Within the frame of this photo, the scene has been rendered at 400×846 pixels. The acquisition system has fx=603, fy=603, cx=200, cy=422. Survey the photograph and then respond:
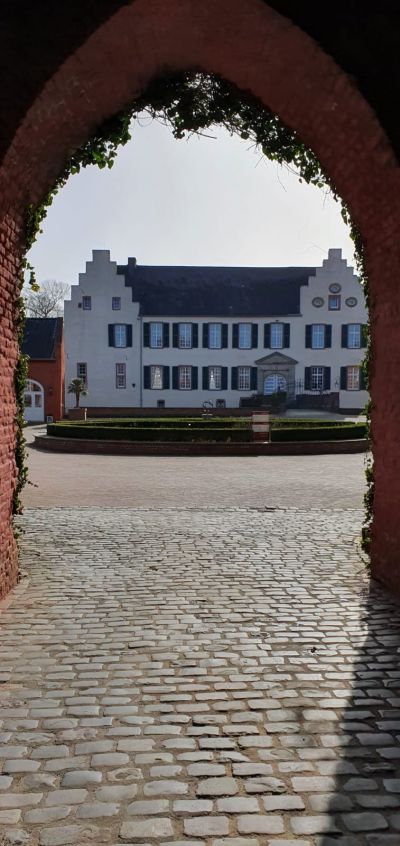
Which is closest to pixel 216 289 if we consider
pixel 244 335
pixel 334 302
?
pixel 244 335

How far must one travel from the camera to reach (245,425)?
24.7 meters

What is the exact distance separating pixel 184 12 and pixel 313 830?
5.38 meters

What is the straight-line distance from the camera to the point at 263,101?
225 inches

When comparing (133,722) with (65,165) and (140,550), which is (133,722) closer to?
(140,550)

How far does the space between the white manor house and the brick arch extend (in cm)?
4039

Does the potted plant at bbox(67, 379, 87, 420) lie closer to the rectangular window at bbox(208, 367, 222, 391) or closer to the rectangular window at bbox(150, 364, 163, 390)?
the rectangular window at bbox(150, 364, 163, 390)

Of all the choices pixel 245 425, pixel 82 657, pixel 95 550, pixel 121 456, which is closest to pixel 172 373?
pixel 245 425

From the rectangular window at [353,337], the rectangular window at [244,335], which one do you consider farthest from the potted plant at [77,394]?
the rectangular window at [353,337]

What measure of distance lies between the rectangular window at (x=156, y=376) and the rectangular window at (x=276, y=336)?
883cm

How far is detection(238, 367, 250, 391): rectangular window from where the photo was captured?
1815 inches

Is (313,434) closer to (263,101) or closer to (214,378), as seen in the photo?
(263,101)

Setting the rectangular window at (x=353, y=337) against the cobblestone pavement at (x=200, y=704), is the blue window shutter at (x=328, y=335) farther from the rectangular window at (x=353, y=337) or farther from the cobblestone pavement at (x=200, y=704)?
the cobblestone pavement at (x=200, y=704)

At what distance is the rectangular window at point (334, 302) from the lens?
1832 inches

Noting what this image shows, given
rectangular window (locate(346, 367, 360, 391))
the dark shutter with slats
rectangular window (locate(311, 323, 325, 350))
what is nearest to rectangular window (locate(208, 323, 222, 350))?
rectangular window (locate(311, 323, 325, 350))
